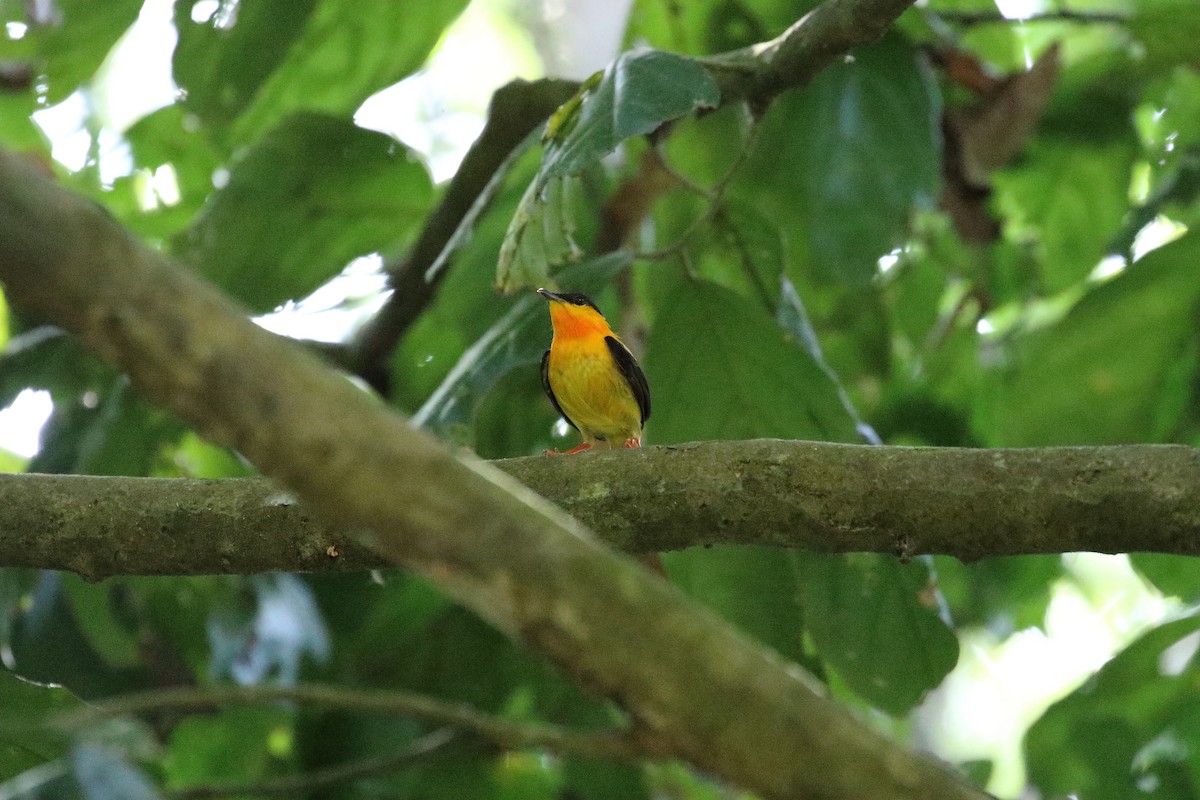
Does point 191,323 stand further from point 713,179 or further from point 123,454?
point 713,179

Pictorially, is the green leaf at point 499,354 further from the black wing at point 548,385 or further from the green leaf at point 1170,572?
the green leaf at point 1170,572

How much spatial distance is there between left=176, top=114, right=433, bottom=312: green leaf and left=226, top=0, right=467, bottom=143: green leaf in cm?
15

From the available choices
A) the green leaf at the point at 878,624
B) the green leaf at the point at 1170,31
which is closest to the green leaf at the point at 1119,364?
the green leaf at the point at 878,624

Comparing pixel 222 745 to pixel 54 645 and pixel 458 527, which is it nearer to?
pixel 54 645

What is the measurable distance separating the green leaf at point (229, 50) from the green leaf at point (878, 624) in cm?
212

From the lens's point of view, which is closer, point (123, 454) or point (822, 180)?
point (123, 454)

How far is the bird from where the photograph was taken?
4.26m

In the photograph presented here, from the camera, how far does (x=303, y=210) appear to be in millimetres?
4234

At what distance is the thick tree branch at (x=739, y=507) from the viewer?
2.20m

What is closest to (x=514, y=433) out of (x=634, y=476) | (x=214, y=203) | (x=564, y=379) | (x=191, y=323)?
(x=564, y=379)

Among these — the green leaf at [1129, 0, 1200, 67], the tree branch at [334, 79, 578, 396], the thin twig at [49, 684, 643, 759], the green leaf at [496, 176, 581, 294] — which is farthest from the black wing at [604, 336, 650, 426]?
the thin twig at [49, 684, 643, 759]

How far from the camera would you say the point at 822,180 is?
13.6 feet

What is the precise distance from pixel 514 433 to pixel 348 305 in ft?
3.03

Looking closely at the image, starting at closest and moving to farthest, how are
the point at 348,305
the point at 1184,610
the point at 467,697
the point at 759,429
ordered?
1. the point at 759,429
2. the point at 1184,610
3. the point at 467,697
4. the point at 348,305
